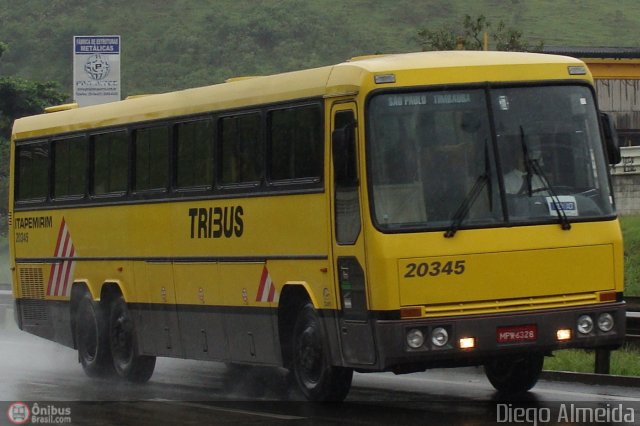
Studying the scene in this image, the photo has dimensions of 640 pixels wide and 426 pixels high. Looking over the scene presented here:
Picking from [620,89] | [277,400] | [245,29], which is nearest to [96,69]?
[277,400]

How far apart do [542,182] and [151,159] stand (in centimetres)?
576

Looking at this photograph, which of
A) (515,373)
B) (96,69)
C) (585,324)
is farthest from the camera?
(96,69)

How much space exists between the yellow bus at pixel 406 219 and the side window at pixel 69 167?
3.44 meters

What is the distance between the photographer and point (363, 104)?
44.1 ft

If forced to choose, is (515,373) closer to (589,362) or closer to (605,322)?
(605,322)

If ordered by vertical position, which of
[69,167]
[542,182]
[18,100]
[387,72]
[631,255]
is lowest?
[631,255]

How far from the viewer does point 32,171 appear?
21141 millimetres

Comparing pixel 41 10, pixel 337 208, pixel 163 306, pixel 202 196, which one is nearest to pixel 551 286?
A: pixel 337 208

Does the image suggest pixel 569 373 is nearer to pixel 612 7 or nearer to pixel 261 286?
pixel 261 286

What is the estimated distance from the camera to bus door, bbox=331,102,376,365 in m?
13.3

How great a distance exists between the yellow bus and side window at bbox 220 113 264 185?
22 millimetres

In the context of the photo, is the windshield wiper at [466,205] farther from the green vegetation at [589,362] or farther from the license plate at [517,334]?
the green vegetation at [589,362]

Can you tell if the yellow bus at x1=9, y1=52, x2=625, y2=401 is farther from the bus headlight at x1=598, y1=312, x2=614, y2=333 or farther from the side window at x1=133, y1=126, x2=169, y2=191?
the side window at x1=133, y1=126, x2=169, y2=191

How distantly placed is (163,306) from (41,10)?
366 feet
